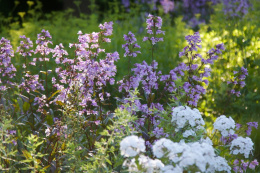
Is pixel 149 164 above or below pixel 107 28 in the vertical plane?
below

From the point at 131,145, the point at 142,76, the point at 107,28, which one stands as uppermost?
the point at 107,28

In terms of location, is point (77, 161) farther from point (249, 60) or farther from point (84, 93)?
point (249, 60)

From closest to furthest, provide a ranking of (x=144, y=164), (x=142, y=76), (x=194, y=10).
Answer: (x=144, y=164) → (x=142, y=76) → (x=194, y=10)

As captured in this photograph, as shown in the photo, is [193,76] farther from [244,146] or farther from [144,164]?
[144,164]

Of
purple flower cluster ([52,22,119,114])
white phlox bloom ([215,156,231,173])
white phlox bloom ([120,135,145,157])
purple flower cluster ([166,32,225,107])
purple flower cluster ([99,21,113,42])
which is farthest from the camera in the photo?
purple flower cluster ([166,32,225,107])

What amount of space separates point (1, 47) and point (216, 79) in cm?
323

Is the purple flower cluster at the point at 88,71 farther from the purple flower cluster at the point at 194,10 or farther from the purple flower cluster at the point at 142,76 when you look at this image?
the purple flower cluster at the point at 194,10

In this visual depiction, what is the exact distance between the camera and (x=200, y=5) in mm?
12297

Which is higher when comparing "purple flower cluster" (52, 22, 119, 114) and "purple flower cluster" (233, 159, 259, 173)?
"purple flower cluster" (52, 22, 119, 114)

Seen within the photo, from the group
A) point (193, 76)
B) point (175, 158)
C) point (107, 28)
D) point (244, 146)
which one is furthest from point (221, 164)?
point (107, 28)

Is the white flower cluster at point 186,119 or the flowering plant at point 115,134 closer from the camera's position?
the flowering plant at point 115,134

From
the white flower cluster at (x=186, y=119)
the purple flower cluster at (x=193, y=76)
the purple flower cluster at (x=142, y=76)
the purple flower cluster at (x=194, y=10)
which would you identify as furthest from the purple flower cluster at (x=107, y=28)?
the purple flower cluster at (x=194, y=10)

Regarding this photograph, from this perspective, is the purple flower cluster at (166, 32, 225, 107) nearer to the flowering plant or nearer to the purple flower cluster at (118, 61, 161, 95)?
the flowering plant

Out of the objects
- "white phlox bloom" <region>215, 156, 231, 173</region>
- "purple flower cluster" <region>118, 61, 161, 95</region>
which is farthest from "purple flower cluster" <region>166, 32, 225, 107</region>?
"white phlox bloom" <region>215, 156, 231, 173</region>
